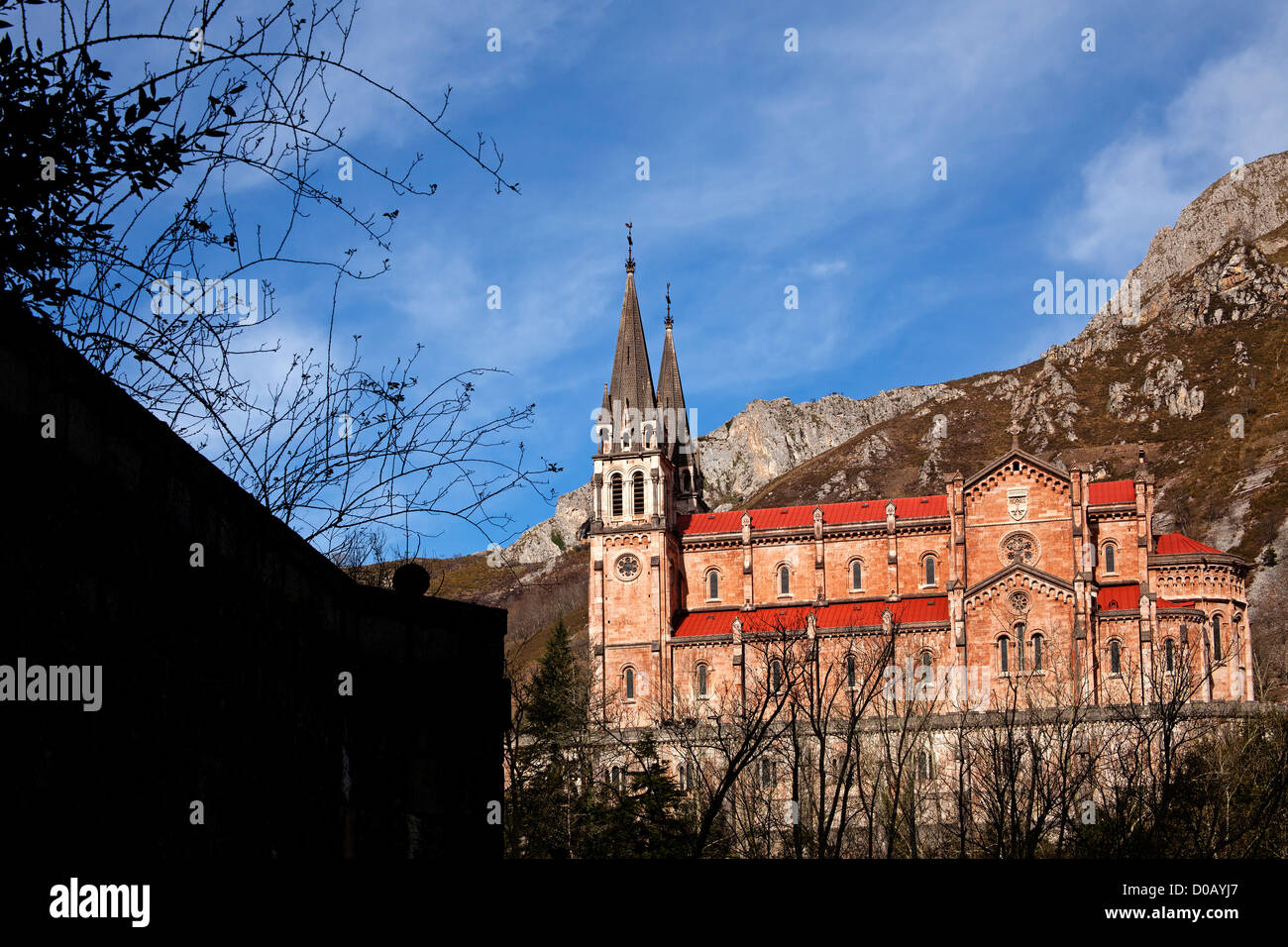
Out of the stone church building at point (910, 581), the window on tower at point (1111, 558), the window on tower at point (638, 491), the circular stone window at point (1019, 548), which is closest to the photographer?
the stone church building at point (910, 581)

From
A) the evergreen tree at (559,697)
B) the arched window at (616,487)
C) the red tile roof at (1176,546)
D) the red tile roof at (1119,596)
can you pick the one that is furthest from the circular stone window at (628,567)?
the red tile roof at (1176,546)

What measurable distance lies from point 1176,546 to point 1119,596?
18.3 ft

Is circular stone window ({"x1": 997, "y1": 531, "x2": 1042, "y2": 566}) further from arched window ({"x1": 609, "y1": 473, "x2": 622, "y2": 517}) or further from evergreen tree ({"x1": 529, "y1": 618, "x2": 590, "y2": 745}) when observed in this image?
evergreen tree ({"x1": 529, "y1": 618, "x2": 590, "y2": 745})

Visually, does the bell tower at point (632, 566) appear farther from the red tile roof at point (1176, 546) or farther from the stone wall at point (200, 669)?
the stone wall at point (200, 669)

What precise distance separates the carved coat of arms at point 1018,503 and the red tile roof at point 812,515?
3602 millimetres

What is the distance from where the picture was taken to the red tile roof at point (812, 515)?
224 ft

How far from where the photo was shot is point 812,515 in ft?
230

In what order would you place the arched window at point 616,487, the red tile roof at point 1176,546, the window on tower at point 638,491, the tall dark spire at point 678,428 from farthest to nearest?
the tall dark spire at point 678,428
the arched window at point 616,487
the window on tower at point 638,491
the red tile roof at point 1176,546

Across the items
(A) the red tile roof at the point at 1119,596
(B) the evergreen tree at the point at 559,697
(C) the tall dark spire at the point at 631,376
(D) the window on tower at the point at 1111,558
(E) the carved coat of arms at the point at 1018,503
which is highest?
(C) the tall dark spire at the point at 631,376

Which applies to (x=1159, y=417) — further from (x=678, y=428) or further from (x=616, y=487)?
(x=616, y=487)

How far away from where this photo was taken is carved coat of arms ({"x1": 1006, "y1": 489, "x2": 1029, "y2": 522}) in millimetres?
63531

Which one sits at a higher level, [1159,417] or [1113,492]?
[1159,417]

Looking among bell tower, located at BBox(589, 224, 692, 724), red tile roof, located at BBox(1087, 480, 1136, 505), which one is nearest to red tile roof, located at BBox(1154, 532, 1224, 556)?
red tile roof, located at BBox(1087, 480, 1136, 505)

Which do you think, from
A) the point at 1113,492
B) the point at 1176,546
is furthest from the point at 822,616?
the point at 1176,546
